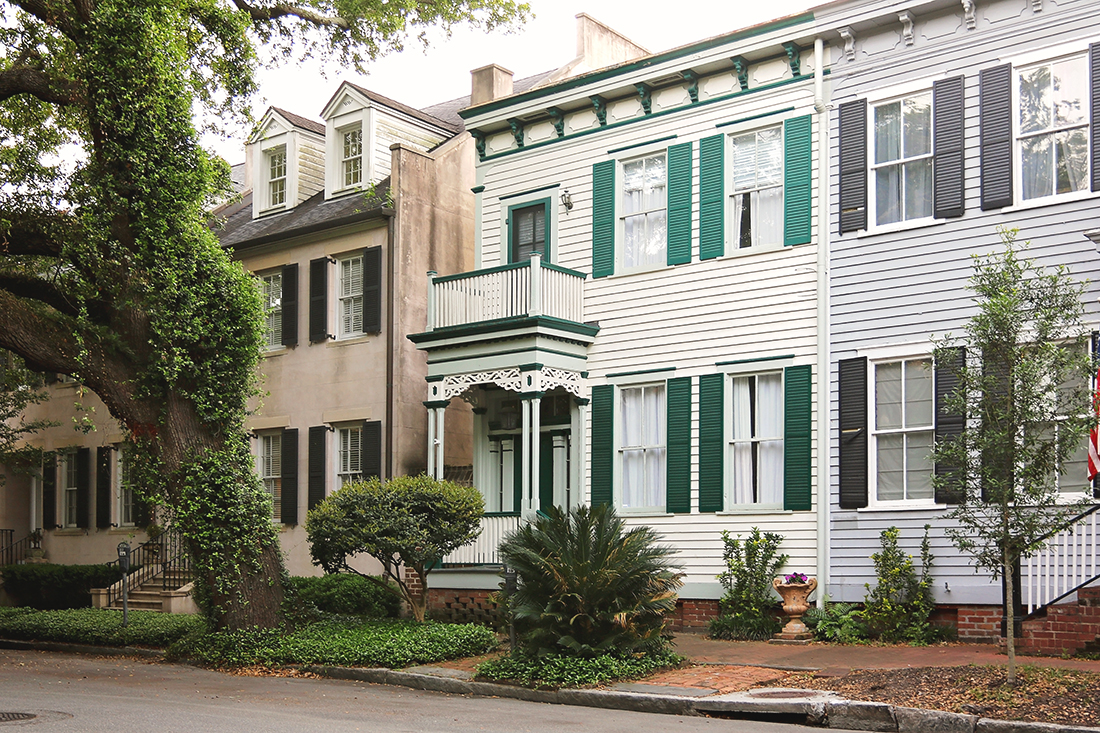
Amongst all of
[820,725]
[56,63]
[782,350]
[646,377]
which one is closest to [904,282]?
[782,350]

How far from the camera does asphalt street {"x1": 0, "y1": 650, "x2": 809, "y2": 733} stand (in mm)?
9562

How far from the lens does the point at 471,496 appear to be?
55.7ft

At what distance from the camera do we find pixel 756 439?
55.8 feet

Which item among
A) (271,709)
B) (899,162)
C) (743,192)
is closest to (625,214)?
(743,192)

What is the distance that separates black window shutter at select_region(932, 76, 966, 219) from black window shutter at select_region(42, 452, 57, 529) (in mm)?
21362

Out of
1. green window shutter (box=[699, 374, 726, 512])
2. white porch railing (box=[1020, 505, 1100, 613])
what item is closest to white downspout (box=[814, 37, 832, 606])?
green window shutter (box=[699, 374, 726, 512])

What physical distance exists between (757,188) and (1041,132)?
4119 mm

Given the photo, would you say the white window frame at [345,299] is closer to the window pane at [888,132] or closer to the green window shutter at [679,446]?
the green window shutter at [679,446]

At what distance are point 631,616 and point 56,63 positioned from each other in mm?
11017

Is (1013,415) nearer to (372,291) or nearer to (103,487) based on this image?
(372,291)

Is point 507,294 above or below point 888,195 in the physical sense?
below

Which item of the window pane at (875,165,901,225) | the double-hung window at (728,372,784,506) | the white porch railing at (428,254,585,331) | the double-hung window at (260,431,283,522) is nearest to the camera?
the window pane at (875,165,901,225)

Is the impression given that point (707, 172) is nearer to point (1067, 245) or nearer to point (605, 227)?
point (605, 227)

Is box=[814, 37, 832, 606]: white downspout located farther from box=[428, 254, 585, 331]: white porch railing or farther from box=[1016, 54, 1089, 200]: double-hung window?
box=[428, 254, 585, 331]: white porch railing
